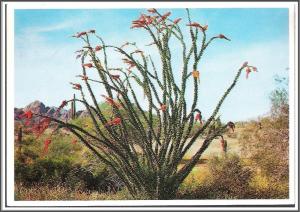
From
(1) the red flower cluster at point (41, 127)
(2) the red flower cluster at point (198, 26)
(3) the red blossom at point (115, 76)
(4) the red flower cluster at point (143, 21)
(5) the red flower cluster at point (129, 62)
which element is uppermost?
(4) the red flower cluster at point (143, 21)

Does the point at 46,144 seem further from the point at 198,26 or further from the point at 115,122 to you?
the point at 198,26

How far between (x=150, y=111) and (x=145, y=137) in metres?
0.25

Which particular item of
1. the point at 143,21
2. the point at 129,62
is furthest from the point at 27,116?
the point at 143,21

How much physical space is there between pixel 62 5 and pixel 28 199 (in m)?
1.90

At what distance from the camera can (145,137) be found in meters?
6.10

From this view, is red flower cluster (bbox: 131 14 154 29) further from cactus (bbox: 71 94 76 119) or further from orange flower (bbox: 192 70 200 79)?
cactus (bbox: 71 94 76 119)

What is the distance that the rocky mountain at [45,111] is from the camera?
616 cm

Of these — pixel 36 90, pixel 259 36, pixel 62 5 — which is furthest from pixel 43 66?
pixel 259 36

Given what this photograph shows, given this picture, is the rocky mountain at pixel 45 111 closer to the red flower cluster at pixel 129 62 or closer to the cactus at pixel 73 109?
the cactus at pixel 73 109

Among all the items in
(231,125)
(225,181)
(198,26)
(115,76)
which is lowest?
(225,181)

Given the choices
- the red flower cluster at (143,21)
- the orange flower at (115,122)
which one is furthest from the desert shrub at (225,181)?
the red flower cluster at (143,21)

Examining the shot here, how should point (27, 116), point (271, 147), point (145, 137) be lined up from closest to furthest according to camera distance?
point (27, 116)
point (145, 137)
point (271, 147)

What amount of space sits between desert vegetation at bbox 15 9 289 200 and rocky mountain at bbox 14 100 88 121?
1.1 inches

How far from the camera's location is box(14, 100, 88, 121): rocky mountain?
6.16m
